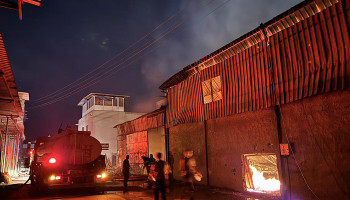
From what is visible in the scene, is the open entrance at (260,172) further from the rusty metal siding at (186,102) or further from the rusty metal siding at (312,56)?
the rusty metal siding at (186,102)

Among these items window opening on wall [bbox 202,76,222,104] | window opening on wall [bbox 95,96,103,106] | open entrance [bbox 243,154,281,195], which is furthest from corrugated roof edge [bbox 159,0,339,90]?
window opening on wall [bbox 95,96,103,106]

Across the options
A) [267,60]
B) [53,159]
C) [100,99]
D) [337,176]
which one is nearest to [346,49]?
[267,60]

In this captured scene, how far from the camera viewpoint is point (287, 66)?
10422mm

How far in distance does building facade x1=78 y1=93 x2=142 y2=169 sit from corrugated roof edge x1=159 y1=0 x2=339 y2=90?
2513 centimetres

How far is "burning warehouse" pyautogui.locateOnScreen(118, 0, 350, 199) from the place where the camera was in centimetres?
868

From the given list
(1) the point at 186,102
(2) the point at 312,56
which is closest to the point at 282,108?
(2) the point at 312,56

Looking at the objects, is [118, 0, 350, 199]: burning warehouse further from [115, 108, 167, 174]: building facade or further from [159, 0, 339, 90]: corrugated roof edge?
[115, 108, 167, 174]: building facade

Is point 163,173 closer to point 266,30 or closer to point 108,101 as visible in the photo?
point 266,30

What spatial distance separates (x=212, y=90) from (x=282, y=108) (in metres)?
4.73

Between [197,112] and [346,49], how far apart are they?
28.6 ft

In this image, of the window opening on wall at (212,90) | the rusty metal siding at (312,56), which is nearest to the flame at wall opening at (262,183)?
the rusty metal siding at (312,56)

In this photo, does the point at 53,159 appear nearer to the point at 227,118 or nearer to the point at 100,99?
the point at 227,118

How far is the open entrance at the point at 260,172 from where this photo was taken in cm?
1176

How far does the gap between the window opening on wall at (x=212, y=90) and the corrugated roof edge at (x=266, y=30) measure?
3.28ft
